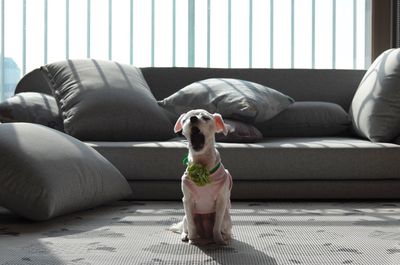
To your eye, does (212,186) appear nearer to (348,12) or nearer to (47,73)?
(47,73)

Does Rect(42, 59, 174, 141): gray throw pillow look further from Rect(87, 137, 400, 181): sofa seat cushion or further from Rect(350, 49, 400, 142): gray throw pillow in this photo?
Rect(350, 49, 400, 142): gray throw pillow

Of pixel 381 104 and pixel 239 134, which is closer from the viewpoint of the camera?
pixel 239 134

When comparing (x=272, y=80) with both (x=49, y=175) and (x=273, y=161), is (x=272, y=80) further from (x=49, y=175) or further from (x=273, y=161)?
(x=49, y=175)

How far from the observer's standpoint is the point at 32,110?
3.05 meters

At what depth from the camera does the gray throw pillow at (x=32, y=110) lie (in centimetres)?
301

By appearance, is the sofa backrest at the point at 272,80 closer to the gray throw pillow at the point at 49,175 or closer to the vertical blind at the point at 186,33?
the vertical blind at the point at 186,33

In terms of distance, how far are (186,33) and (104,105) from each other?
1289 mm

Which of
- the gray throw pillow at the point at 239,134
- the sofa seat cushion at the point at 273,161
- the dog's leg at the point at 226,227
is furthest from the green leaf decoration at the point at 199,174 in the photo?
the gray throw pillow at the point at 239,134

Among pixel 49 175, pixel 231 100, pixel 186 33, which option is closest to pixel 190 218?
pixel 49 175

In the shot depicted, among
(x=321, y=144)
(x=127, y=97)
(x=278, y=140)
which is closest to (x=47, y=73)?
(x=127, y=97)

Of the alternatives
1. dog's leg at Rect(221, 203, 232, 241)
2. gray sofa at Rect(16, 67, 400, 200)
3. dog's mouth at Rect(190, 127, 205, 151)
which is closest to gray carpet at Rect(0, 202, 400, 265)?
dog's leg at Rect(221, 203, 232, 241)

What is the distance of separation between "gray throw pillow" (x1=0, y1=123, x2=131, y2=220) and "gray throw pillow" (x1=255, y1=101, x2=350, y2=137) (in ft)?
3.41

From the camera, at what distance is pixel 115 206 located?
2629 mm

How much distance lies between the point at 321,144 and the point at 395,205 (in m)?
0.40
